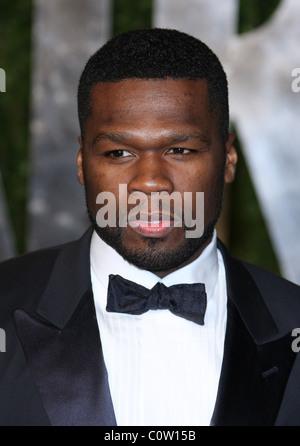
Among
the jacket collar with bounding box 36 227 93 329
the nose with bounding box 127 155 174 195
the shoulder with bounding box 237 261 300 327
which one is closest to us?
the nose with bounding box 127 155 174 195

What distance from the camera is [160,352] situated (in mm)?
1874

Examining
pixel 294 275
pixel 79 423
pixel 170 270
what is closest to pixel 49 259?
pixel 170 270

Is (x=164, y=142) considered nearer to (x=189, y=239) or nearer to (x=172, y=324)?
(x=189, y=239)

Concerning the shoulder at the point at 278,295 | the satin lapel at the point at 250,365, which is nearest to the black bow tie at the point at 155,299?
the satin lapel at the point at 250,365

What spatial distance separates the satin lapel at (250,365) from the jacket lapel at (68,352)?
29cm

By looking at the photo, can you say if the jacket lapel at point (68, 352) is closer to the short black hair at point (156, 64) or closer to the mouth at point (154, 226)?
the mouth at point (154, 226)

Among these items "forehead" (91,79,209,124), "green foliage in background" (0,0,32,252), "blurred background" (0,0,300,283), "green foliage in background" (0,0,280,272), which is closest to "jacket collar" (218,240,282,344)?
"forehead" (91,79,209,124)

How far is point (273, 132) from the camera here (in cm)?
406

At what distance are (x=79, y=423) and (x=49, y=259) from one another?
0.51m

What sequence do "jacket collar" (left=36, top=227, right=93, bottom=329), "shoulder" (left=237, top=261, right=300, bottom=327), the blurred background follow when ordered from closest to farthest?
1. "jacket collar" (left=36, top=227, right=93, bottom=329)
2. "shoulder" (left=237, top=261, right=300, bottom=327)
3. the blurred background

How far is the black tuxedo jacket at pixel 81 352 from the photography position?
5.68ft

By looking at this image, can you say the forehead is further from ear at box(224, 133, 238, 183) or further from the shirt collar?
the shirt collar

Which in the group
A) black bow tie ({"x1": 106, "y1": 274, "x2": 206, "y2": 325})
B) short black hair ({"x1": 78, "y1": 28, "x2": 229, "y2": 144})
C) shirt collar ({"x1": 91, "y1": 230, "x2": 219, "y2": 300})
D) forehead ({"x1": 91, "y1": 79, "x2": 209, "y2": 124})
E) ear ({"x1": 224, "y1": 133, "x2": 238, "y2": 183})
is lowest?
black bow tie ({"x1": 106, "y1": 274, "x2": 206, "y2": 325})

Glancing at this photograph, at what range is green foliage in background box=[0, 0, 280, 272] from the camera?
4305 mm
